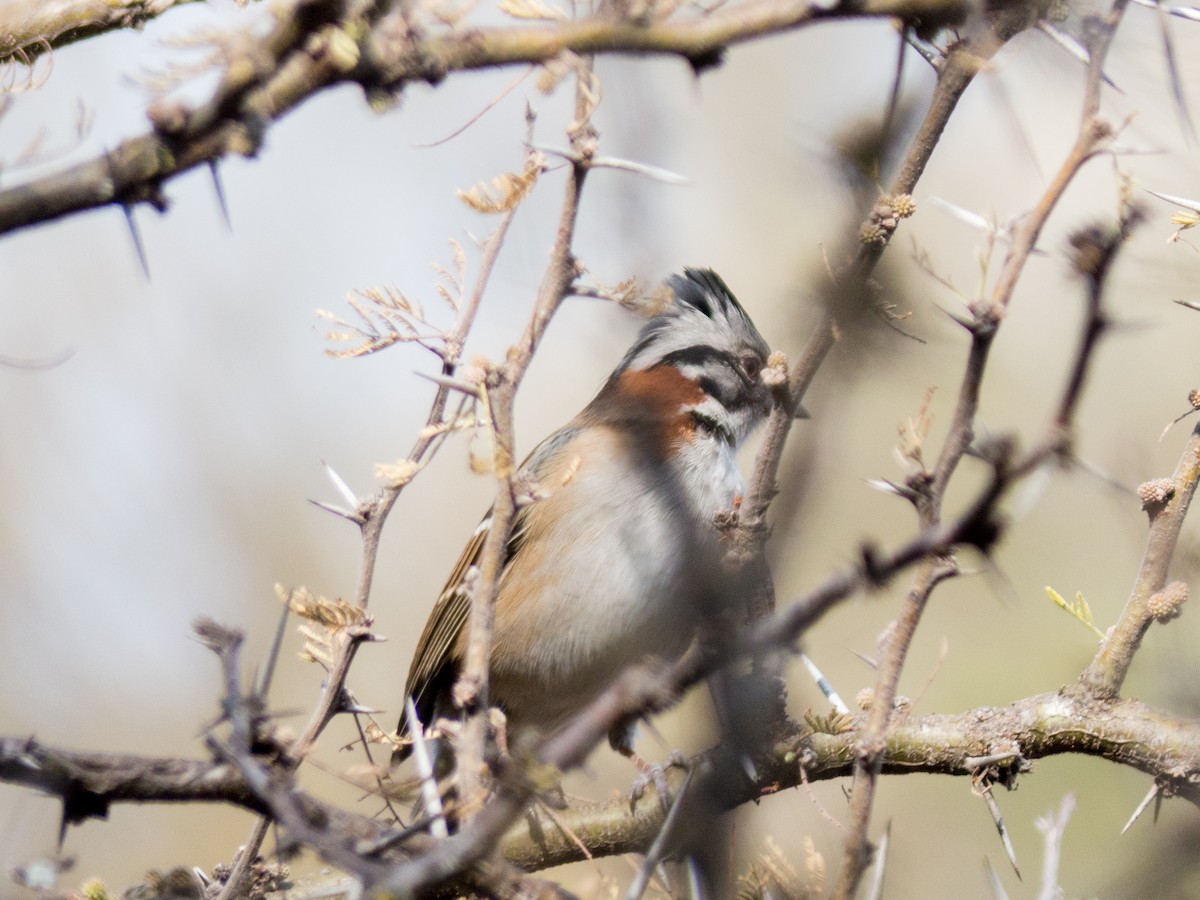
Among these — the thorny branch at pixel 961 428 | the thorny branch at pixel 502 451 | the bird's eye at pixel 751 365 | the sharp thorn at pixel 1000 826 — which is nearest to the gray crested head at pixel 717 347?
the bird's eye at pixel 751 365

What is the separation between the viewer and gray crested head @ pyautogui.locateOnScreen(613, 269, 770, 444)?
16.7 ft

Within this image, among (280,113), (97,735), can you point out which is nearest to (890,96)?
(280,113)

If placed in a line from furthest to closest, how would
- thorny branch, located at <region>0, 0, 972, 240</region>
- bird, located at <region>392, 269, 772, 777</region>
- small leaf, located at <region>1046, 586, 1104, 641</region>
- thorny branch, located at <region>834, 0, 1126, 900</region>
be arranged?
1. bird, located at <region>392, 269, 772, 777</region>
2. small leaf, located at <region>1046, 586, 1104, 641</region>
3. thorny branch, located at <region>0, 0, 972, 240</region>
4. thorny branch, located at <region>834, 0, 1126, 900</region>

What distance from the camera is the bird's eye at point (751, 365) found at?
5113mm

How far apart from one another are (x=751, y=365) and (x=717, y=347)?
180 mm

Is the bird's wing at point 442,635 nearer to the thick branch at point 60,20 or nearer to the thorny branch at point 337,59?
the thick branch at point 60,20

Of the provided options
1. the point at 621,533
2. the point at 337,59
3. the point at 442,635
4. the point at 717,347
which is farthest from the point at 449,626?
the point at 337,59

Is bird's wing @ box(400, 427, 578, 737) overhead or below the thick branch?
below

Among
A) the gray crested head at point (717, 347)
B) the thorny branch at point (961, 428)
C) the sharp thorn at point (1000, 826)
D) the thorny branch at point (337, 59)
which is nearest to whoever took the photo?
the thorny branch at point (961, 428)

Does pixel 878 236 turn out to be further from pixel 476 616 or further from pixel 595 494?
pixel 595 494

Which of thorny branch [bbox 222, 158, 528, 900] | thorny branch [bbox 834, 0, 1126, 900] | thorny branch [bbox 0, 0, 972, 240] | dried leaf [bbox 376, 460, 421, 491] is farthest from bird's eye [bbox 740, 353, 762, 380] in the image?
thorny branch [bbox 834, 0, 1126, 900]

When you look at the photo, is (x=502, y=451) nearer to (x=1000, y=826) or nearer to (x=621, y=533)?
(x=1000, y=826)

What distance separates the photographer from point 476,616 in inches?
75.1

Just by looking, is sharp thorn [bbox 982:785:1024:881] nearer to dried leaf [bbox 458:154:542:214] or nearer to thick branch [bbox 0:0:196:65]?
dried leaf [bbox 458:154:542:214]
